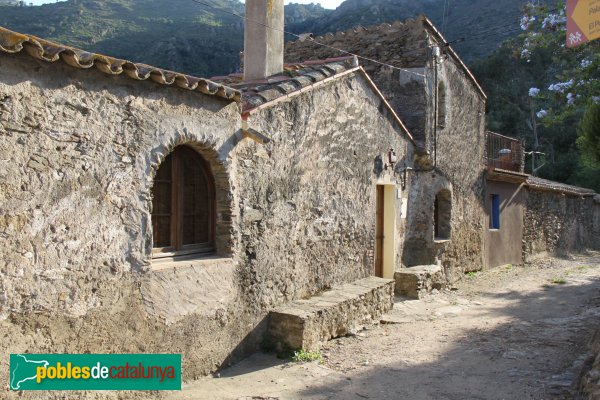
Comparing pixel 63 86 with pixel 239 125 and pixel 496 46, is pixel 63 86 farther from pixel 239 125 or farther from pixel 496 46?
pixel 496 46

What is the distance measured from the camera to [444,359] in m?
5.84

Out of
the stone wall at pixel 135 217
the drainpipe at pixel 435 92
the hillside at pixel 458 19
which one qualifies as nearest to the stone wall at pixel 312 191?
the stone wall at pixel 135 217

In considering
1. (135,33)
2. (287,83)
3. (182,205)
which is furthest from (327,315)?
(135,33)

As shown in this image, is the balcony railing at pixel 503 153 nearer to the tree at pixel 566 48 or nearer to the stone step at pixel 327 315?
the tree at pixel 566 48

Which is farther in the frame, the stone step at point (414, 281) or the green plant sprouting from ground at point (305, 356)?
the stone step at point (414, 281)

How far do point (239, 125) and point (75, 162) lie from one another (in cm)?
191

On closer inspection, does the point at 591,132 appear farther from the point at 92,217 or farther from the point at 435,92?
the point at 92,217

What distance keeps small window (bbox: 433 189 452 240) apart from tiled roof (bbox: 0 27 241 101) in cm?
737

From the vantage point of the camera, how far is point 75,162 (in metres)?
3.89

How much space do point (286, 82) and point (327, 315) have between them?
9.22 feet

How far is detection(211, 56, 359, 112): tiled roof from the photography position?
5.77m

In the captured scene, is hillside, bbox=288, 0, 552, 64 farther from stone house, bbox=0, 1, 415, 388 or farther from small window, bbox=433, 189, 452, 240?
stone house, bbox=0, 1, 415, 388

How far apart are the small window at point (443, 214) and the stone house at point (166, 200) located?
4161 millimetres

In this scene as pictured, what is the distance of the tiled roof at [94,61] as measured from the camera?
3.38 m
